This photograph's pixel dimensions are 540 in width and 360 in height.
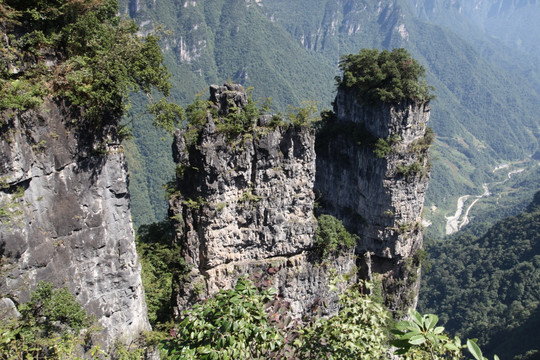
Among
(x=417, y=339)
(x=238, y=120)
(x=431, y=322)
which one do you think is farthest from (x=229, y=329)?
(x=238, y=120)

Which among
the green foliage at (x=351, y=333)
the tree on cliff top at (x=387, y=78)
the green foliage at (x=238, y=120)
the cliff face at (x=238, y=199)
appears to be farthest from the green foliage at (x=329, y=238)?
the green foliage at (x=351, y=333)

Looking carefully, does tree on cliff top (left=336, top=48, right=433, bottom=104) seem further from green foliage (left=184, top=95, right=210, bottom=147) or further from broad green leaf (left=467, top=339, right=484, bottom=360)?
broad green leaf (left=467, top=339, right=484, bottom=360)

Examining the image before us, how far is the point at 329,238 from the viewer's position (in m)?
18.6

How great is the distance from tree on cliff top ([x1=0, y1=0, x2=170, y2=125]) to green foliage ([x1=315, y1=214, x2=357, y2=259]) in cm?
1095

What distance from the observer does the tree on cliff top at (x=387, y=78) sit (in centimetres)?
2212

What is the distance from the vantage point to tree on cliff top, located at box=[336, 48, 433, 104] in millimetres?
22125

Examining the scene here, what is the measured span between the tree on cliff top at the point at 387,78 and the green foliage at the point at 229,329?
19.6 meters

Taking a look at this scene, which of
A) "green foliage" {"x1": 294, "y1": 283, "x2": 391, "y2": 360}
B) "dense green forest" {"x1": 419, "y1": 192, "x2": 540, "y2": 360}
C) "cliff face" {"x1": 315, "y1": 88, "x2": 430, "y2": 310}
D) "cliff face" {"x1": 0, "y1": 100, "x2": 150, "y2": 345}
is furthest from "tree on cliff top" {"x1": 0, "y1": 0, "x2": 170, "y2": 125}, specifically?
"dense green forest" {"x1": 419, "y1": 192, "x2": 540, "y2": 360}

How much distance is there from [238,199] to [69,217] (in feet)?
22.0

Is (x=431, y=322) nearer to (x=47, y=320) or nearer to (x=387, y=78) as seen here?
(x=47, y=320)

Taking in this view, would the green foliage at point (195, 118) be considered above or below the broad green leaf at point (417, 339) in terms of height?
above

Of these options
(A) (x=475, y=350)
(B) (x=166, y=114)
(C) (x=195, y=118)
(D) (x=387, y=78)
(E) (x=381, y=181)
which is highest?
(D) (x=387, y=78)

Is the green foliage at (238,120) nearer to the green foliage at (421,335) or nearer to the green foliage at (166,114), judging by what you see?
the green foliage at (166,114)

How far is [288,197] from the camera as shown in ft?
56.3
